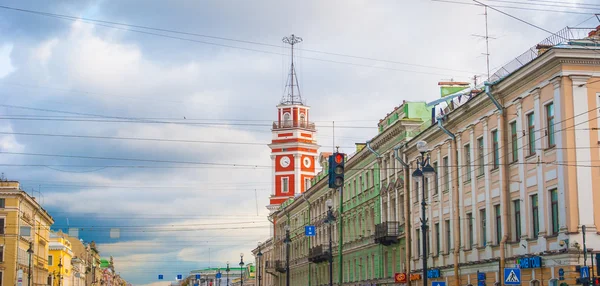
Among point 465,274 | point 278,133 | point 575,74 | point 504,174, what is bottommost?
point 465,274

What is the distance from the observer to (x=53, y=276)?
112 m

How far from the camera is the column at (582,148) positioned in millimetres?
29719

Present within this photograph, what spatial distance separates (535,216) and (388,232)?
1933cm

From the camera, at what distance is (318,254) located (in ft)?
231

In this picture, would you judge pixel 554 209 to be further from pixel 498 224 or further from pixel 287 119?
pixel 287 119

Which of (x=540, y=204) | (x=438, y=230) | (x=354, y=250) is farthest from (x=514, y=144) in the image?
(x=354, y=250)

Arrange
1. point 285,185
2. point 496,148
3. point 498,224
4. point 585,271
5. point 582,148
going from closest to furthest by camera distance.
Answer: point 585,271 → point 582,148 → point 496,148 → point 498,224 → point 285,185

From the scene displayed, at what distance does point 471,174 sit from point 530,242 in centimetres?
667

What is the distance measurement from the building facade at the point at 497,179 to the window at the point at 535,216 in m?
0.06

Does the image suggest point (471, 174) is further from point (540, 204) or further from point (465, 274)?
point (540, 204)

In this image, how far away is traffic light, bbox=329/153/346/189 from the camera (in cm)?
2381

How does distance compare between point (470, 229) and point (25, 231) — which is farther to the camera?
point (25, 231)

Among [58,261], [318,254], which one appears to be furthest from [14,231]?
[318,254]

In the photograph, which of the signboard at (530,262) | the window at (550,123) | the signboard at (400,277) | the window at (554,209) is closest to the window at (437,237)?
the signboard at (400,277)
